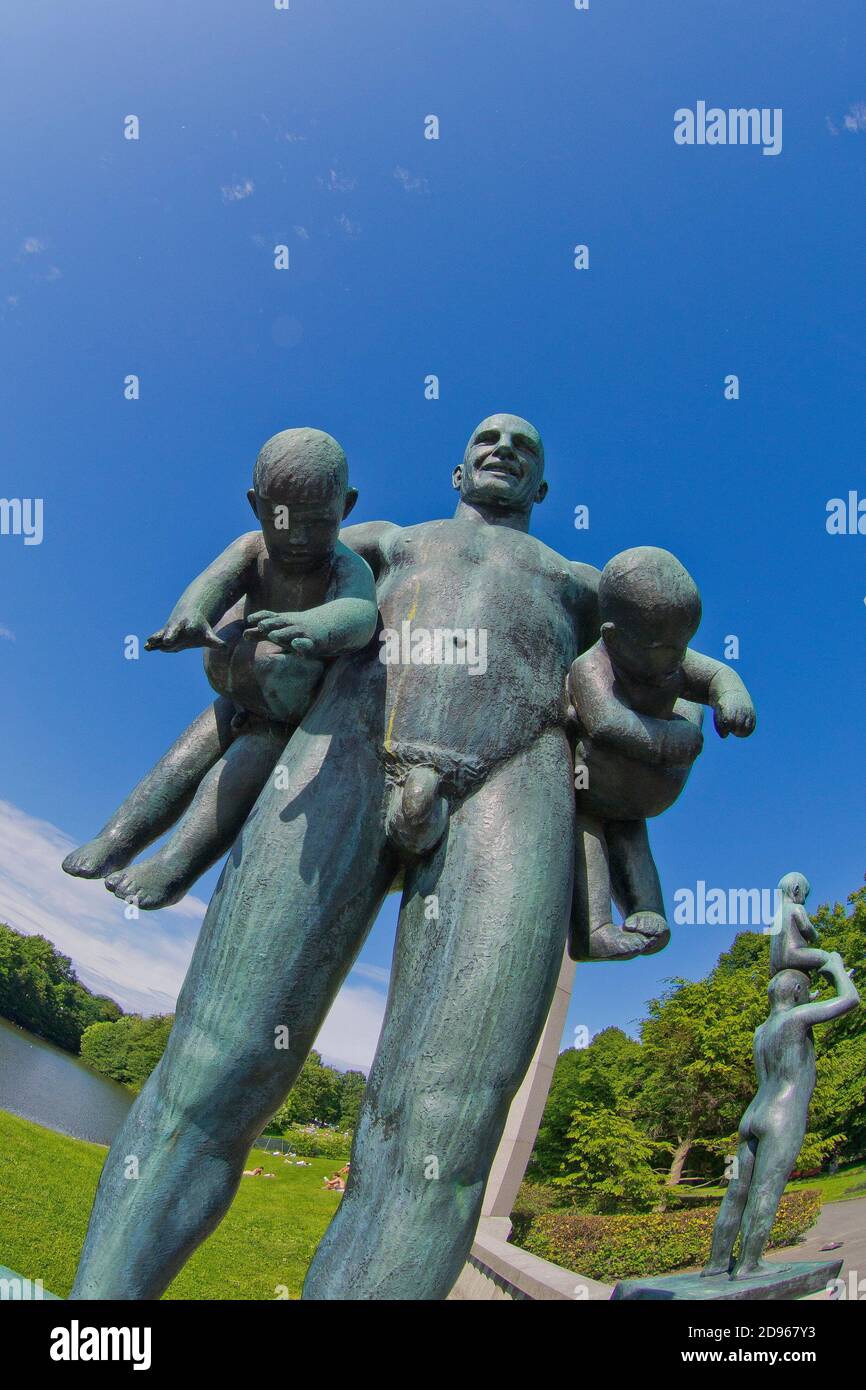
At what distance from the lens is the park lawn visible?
11812 mm

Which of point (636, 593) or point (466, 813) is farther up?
point (636, 593)

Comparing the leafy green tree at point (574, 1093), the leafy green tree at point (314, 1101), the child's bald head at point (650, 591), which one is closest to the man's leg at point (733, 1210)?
the child's bald head at point (650, 591)

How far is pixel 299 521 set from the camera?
125 inches

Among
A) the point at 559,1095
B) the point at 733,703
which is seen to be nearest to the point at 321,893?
the point at 733,703

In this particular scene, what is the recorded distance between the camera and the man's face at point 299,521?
3.14m

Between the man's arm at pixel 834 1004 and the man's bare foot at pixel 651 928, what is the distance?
7.24 m

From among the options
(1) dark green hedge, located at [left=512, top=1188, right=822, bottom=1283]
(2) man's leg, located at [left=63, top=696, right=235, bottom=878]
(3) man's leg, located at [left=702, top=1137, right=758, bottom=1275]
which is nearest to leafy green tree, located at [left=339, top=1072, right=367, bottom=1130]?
(1) dark green hedge, located at [left=512, top=1188, right=822, bottom=1283]

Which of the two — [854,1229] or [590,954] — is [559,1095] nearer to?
[854,1229]

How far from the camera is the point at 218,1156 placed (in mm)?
2934

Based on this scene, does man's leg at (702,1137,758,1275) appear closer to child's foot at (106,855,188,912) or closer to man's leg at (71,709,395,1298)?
man's leg at (71,709,395,1298)

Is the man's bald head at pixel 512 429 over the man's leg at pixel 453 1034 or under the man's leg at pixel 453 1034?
over

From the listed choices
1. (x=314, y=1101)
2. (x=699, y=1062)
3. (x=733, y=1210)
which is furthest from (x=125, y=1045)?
(x=733, y=1210)

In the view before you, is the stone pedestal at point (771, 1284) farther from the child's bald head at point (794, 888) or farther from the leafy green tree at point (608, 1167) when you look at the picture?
the leafy green tree at point (608, 1167)
